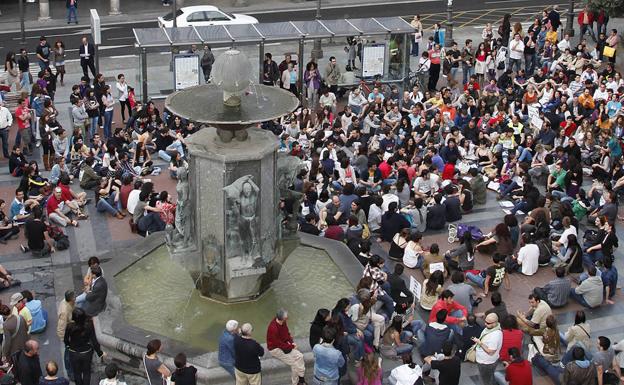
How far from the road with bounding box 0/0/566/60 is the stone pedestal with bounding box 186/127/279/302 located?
21504 mm

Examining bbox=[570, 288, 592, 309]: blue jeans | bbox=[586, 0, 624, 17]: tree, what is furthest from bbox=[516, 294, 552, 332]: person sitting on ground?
bbox=[586, 0, 624, 17]: tree

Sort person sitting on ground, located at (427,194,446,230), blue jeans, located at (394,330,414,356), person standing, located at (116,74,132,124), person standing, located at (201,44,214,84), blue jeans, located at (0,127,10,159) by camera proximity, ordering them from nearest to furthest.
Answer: blue jeans, located at (394,330,414,356)
person sitting on ground, located at (427,194,446,230)
blue jeans, located at (0,127,10,159)
person standing, located at (116,74,132,124)
person standing, located at (201,44,214,84)

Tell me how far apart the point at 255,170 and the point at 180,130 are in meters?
10.6

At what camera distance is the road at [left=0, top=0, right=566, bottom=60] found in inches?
1560

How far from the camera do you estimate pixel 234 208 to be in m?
17.5

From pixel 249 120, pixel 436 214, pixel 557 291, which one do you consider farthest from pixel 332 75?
pixel 249 120

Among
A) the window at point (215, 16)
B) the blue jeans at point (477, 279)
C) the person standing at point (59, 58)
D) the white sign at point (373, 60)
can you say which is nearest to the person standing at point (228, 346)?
the blue jeans at point (477, 279)

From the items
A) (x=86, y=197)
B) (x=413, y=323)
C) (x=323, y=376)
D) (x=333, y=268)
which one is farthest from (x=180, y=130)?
(x=323, y=376)

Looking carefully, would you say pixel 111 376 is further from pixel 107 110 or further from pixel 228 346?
pixel 107 110

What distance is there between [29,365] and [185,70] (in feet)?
54.8

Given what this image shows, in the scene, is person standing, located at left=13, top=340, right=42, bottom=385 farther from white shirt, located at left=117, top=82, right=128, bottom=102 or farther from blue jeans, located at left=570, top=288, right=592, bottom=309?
white shirt, located at left=117, top=82, right=128, bottom=102

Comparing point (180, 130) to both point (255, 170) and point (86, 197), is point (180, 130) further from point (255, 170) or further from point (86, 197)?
point (255, 170)

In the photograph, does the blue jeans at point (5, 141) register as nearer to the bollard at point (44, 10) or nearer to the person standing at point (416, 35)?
the person standing at point (416, 35)

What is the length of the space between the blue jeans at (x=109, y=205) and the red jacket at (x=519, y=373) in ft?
36.0
